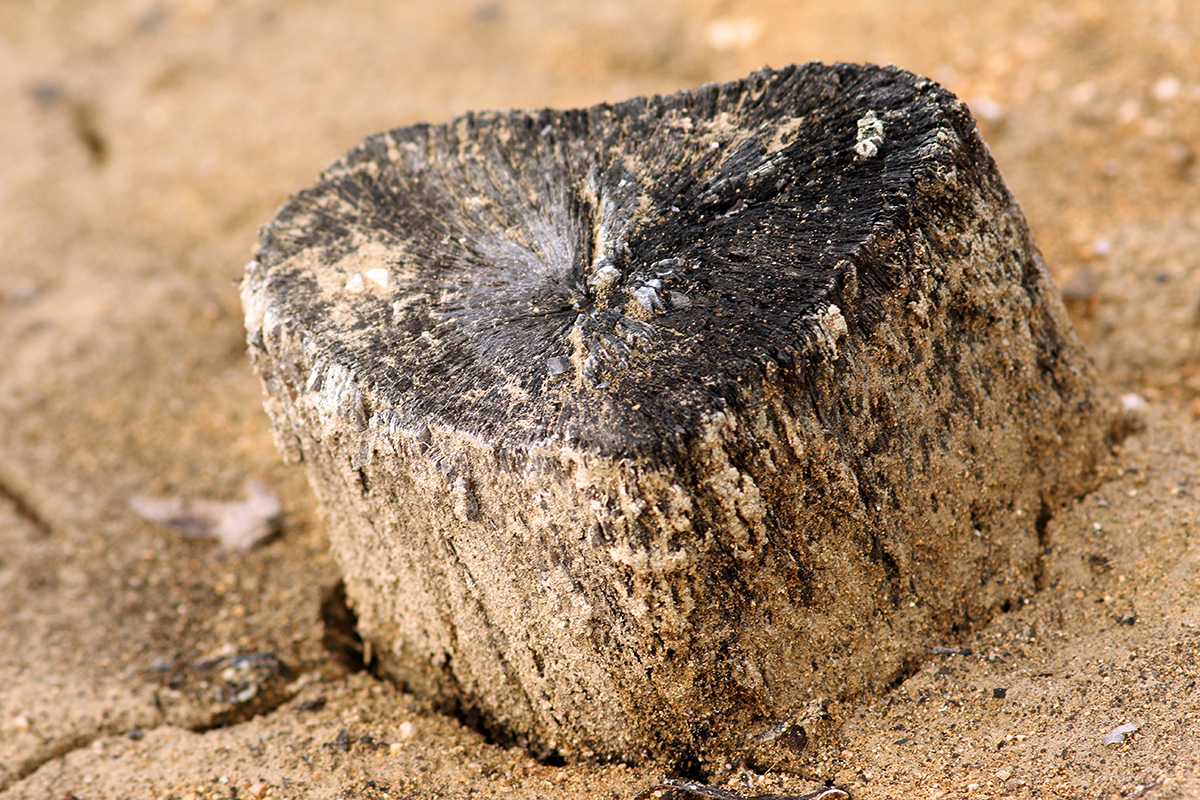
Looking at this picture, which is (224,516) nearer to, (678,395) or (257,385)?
(257,385)

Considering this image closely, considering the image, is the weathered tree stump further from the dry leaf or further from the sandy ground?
the dry leaf

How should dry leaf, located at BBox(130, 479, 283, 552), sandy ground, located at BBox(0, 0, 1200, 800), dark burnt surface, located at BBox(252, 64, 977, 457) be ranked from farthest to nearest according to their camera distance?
1. dry leaf, located at BBox(130, 479, 283, 552)
2. sandy ground, located at BBox(0, 0, 1200, 800)
3. dark burnt surface, located at BBox(252, 64, 977, 457)

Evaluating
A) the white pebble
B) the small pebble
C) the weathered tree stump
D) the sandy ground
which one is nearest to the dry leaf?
the sandy ground

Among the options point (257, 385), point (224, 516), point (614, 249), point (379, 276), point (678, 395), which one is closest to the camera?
point (678, 395)

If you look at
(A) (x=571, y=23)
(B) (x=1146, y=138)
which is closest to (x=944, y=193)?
(B) (x=1146, y=138)

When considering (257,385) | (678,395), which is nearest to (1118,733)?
(678,395)

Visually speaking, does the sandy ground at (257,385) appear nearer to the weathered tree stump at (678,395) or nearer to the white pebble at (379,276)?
the weathered tree stump at (678,395)

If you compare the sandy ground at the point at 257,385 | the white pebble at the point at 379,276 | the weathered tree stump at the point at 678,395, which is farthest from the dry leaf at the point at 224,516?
the white pebble at the point at 379,276
